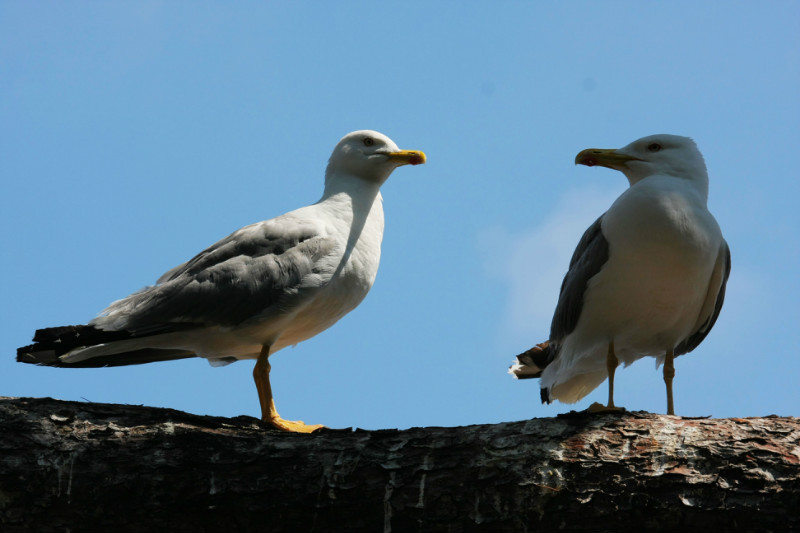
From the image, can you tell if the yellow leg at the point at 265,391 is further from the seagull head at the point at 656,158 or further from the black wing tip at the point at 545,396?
the seagull head at the point at 656,158

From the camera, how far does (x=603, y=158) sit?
7965 mm

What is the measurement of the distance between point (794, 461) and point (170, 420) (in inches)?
156

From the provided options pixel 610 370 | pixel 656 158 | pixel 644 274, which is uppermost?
pixel 656 158

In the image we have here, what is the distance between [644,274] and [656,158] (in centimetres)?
131

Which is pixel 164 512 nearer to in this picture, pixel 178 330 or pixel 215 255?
pixel 178 330

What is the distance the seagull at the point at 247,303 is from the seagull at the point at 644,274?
182 centimetres

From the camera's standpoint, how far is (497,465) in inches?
216

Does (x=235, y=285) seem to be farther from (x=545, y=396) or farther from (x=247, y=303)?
(x=545, y=396)

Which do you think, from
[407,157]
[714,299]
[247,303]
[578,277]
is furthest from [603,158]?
[247,303]

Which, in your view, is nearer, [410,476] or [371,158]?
[410,476]

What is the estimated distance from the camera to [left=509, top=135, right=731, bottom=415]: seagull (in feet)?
22.8

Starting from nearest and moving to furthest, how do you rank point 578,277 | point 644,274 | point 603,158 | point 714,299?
point 644,274 < point 714,299 < point 578,277 < point 603,158

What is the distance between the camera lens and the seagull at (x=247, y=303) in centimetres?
721

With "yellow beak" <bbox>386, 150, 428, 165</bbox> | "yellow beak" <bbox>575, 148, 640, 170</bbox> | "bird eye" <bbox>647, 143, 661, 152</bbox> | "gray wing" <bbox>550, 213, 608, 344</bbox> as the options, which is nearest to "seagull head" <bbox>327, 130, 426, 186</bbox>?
"yellow beak" <bbox>386, 150, 428, 165</bbox>
